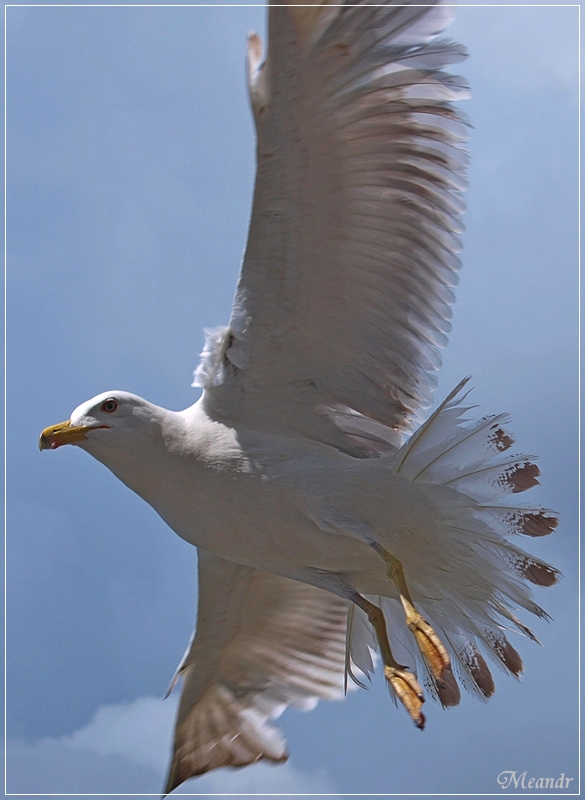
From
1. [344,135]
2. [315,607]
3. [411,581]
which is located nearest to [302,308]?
[344,135]

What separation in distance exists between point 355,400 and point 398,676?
1139 mm

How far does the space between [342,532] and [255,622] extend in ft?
4.48

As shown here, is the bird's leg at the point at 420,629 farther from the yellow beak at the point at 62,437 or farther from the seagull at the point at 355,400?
the yellow beak at the point at 62,437

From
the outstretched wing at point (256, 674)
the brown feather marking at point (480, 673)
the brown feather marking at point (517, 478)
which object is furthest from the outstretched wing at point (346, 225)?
the outstretched wing at point (256, 674)

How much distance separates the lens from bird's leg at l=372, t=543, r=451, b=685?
382 cm

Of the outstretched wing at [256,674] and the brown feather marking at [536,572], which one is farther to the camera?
the outstretched wing at [256,674]

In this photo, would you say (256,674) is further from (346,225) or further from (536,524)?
(346,225)

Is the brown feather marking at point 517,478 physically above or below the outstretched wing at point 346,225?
below

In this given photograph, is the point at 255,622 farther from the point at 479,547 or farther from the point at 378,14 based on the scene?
the point at 378,14

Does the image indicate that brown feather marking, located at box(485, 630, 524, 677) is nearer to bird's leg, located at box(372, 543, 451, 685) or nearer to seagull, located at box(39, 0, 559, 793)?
seagull, located at box(39, 0, 559, 793)

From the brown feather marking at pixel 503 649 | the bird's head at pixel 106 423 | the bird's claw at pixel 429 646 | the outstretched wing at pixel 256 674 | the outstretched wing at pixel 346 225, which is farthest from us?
Answer: the outstretched wing at pixel 256 674

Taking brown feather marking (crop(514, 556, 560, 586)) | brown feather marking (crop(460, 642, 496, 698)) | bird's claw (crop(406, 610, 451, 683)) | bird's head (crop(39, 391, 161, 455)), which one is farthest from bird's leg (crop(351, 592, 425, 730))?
bird's head (crop(39, 391, 161, 455))

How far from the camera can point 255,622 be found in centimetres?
518

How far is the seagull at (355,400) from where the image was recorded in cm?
376
